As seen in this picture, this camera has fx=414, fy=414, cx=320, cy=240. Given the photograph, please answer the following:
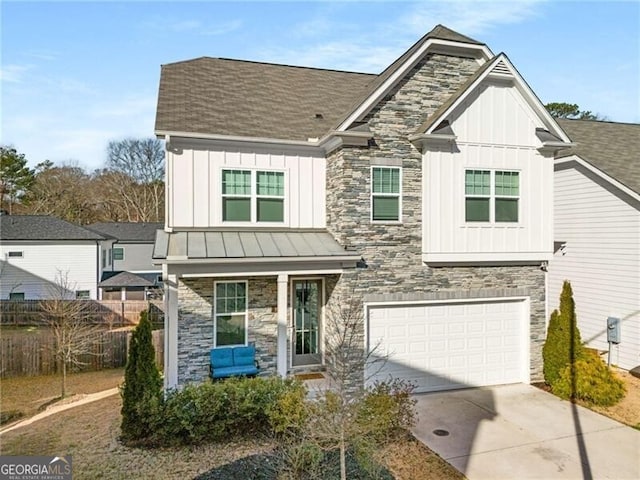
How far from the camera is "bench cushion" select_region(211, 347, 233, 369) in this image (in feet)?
32.7

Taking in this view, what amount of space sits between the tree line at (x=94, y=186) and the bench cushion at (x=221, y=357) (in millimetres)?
37632

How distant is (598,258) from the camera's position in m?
13.1

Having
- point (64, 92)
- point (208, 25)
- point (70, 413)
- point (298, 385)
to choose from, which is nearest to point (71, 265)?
point (64, 92)

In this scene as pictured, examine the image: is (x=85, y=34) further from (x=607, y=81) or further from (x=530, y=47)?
(x=607, y=81)

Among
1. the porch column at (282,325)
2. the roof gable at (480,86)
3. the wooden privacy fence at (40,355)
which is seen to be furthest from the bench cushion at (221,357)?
the roof gable at (480,86)

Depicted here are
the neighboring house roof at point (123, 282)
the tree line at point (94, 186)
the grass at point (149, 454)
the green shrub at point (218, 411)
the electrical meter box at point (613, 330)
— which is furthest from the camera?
the tree line at point (94, 186)

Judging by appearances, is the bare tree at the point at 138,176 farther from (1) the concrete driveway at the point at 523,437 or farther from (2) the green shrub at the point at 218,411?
(1) the concrete driveway at the point at 523,437

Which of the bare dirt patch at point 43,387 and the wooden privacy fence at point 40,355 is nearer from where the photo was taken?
the bare dirt patch at point 43,387

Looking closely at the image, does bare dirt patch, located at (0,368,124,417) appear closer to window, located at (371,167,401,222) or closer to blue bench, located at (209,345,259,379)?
blue bench, located at (209,345,259,379)

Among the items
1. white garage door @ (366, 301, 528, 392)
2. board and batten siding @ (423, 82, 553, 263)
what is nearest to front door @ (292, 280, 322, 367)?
white garage door @ (366, 301, 528, 392)

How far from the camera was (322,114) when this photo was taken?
41.6 ft

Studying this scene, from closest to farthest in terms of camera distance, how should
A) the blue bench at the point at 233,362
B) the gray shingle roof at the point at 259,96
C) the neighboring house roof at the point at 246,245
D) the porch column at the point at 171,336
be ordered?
the neighboring house roof at the point at 246,245 → the porch column at the point at 171,336 → the blue bench at the point at 233,362 → the gray shingle roof at the point at 259,96

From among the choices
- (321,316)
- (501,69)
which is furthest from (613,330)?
(321,316)

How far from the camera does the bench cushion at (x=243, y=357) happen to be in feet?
33.4
